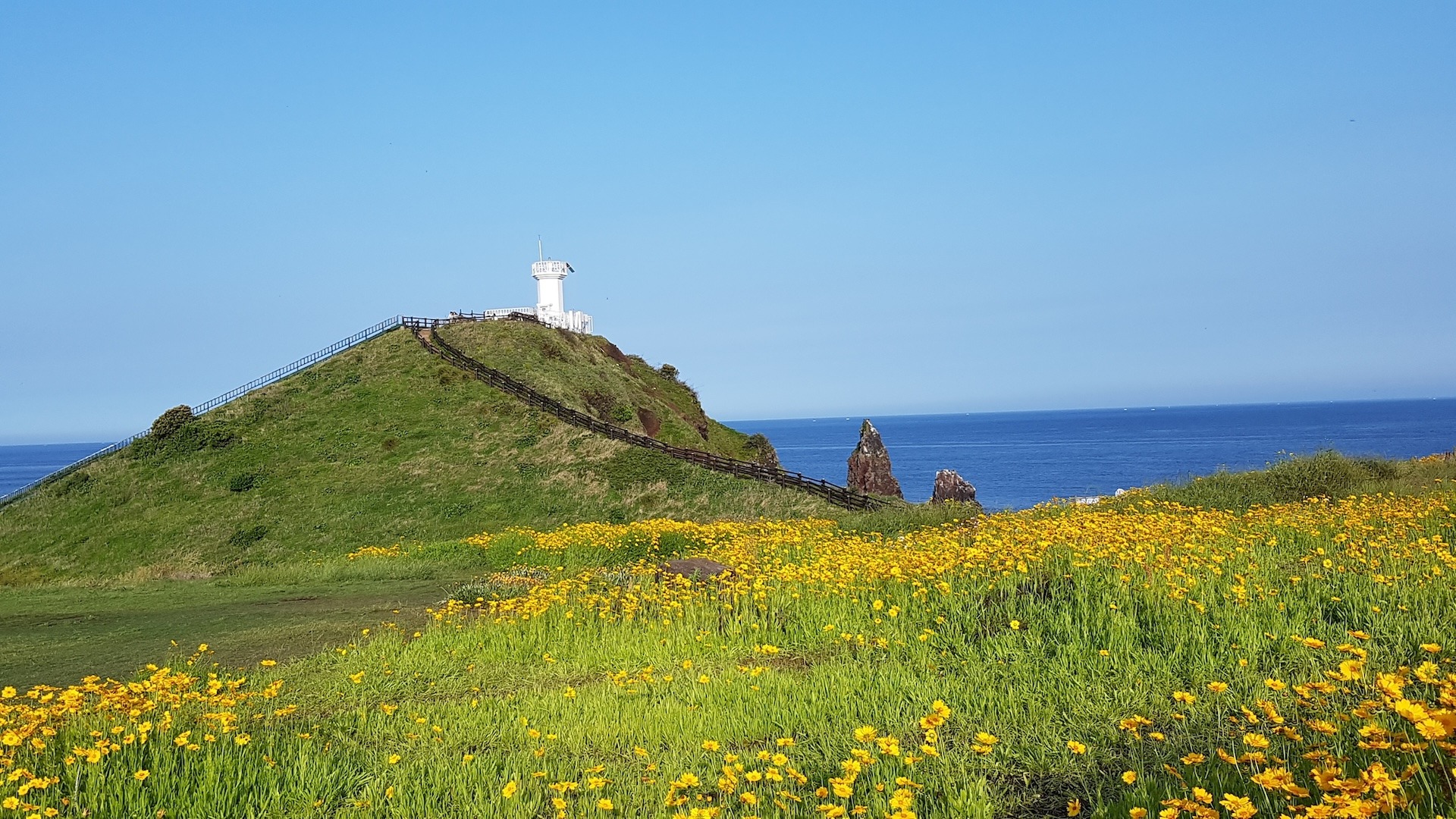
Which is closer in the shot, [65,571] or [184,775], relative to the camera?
[184,775]

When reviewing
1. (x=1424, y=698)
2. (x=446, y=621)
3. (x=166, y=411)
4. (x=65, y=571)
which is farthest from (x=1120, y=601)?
(x=166, y=411)

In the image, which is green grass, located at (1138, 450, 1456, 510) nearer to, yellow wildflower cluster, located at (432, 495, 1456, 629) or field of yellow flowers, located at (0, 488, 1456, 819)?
yellow wildflower cluster, located at (432, 495, 1456, 629)

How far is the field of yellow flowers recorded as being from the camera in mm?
5148

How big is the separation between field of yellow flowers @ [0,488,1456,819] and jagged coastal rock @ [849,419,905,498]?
38.2m

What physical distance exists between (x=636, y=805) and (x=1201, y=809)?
3442 mm

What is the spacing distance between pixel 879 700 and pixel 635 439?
124 feet

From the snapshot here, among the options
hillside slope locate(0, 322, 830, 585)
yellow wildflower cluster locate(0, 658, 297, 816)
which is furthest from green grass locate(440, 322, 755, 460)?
yellow wildflower cluster locate(0, 658, 297, 816)

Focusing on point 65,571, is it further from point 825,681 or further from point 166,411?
point 825,681

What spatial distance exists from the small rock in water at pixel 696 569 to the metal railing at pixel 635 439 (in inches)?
784

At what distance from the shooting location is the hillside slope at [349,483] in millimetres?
38406

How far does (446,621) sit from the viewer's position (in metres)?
13.2

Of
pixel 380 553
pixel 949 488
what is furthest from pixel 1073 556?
pixel 949 488

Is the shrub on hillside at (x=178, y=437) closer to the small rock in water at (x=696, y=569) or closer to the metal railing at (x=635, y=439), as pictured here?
the metal railing at (x=635, y=439)

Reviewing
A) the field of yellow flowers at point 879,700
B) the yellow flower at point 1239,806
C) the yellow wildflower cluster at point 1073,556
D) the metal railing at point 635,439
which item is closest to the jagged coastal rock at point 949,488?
the metal railing at point 635,439
